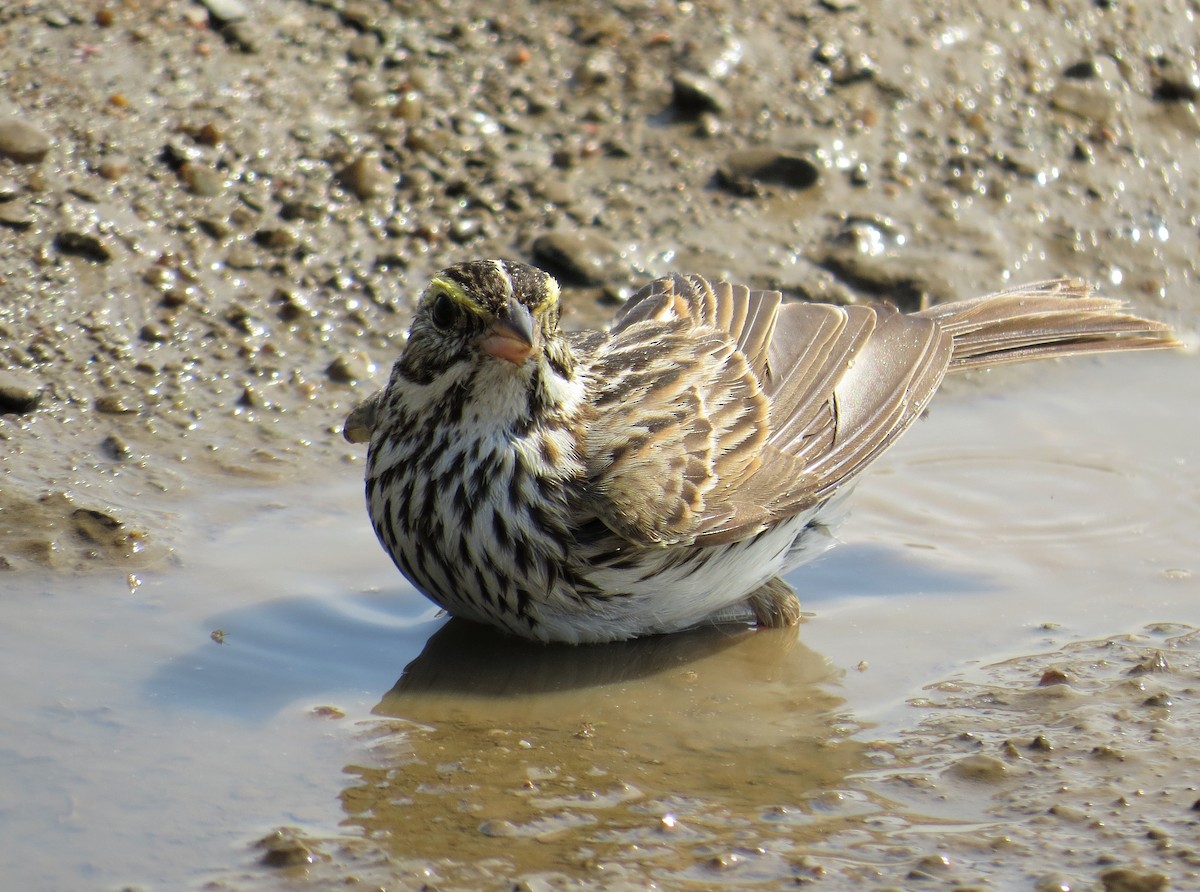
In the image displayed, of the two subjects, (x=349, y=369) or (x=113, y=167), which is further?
(x=113, y=167)

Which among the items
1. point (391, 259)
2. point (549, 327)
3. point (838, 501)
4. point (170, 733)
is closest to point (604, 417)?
point (549, 327)

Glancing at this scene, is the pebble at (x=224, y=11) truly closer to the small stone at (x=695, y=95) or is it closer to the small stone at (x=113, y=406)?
the small stone at (x=695, y=95)

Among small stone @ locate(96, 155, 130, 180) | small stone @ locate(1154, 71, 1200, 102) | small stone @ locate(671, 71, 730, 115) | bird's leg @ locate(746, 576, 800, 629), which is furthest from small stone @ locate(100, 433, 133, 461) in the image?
small stone @ locate(1154, 71, 1200, 102)

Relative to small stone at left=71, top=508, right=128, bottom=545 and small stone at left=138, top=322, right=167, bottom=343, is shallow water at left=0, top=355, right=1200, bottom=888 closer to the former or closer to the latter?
small stone at left=71, top=508, right=128, bottom=545

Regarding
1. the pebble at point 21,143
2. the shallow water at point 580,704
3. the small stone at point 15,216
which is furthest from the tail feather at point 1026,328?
the pebble at point 21,143

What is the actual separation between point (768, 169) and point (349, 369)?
2.58 meters

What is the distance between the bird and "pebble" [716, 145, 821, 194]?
2098 mm

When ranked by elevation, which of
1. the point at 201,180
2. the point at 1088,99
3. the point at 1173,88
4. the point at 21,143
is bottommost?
the point at 21,143

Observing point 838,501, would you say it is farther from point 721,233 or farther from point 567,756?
point 721,233

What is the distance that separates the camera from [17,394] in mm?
6715

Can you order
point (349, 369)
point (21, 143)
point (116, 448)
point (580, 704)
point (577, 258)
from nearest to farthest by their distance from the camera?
point (580, 704) → point (116, 448) → point (349, 369) → point (21, 143) → point (577, 258)

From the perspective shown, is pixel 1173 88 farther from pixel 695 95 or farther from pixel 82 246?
pixel 82 246

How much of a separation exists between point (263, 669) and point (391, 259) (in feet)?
9.77

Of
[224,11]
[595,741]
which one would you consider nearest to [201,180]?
[224,11]
